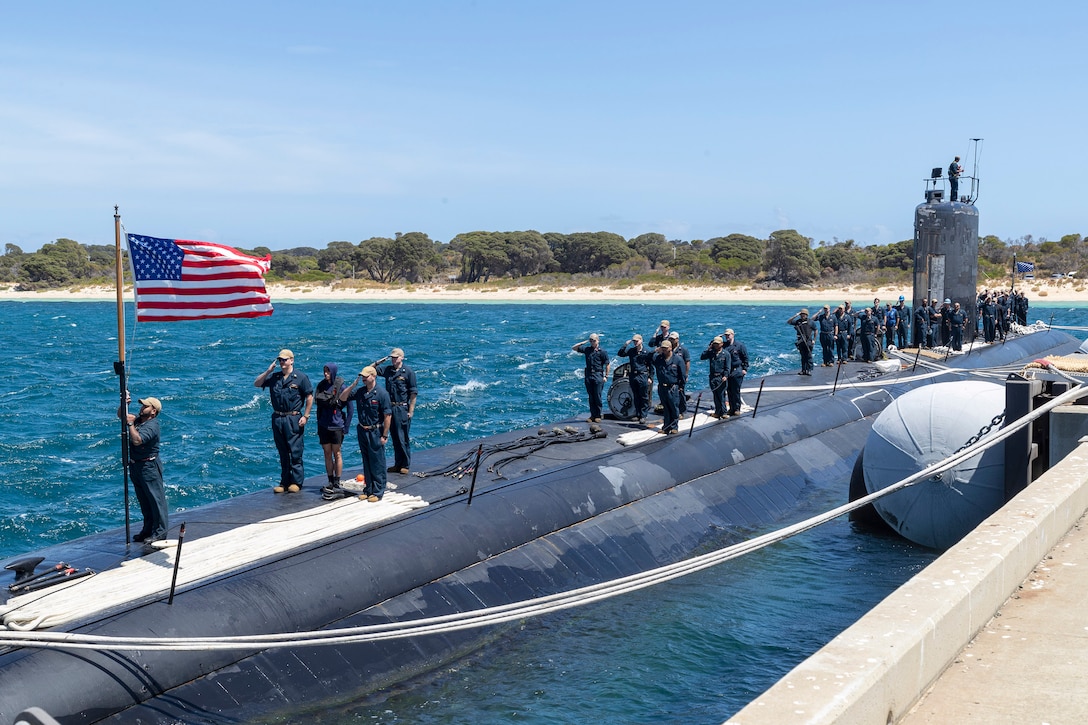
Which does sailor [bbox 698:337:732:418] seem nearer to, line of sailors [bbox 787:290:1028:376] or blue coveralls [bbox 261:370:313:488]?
line of sailors [bbox 787:290:1028:376]

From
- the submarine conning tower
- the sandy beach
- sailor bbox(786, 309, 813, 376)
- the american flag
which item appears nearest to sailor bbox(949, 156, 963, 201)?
the submarine conning tower

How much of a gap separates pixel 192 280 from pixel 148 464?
1.82m

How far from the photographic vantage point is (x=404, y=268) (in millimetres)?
119625

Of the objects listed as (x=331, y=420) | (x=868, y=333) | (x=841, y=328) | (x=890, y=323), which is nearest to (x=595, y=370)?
(x=331, y=420)

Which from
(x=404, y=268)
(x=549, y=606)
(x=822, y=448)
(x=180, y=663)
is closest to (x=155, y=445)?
(x=180, y=663)

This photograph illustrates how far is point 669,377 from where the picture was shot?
1622 centimetres

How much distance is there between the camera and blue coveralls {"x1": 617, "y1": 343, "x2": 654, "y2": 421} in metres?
16.9

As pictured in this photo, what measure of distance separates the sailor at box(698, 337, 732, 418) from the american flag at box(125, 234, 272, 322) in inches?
349

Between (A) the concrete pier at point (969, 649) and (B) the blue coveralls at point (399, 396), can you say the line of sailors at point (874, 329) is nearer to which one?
(B) the blue coveralls at point (399, 396)

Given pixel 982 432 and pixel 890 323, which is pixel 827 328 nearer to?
pixel 890 323

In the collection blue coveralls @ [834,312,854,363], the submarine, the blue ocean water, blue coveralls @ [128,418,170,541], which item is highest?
blue coveralls @ [834,312,854,363]

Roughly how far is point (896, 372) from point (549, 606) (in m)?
19.5

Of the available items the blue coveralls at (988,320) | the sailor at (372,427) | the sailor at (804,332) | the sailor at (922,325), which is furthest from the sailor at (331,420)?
the blue coveralls at (988,320)

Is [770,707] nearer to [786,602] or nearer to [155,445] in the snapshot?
[155,445]
